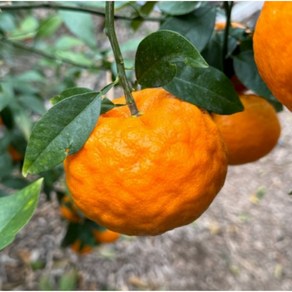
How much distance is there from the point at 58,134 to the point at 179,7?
25 cm

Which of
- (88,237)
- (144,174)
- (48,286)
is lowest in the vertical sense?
(48,286)

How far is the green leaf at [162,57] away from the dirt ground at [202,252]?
1443 mm

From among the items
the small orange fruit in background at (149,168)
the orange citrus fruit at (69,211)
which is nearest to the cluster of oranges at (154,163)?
the small orange fruit in background at (149,168)

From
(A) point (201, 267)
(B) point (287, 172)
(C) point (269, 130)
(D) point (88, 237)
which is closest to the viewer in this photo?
(C) point (269, 130)

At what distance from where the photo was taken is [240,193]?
2229 millimetres

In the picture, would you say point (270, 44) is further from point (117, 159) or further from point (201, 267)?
point (201, 267)

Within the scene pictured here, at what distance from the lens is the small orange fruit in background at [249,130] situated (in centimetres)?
60

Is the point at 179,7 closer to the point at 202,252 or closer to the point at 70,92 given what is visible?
the point at 70,92

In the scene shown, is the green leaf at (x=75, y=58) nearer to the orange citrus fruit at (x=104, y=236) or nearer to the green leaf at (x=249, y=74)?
the orange citrus fruit at (x=104, y=236)

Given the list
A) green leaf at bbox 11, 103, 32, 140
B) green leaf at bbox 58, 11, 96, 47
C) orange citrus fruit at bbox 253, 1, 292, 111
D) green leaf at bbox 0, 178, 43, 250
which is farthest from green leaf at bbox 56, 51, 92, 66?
orange citrus fruit at bbox 253, 1, 292, 111

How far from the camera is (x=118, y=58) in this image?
1.55 feet

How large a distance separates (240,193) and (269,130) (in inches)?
64.7

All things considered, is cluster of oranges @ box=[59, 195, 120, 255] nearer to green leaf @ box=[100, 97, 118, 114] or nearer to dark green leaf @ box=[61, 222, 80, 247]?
dark green leaf @ box=[61, 222, 80, 247]

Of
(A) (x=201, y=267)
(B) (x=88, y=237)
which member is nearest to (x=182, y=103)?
(B) (x=88, y=237)
